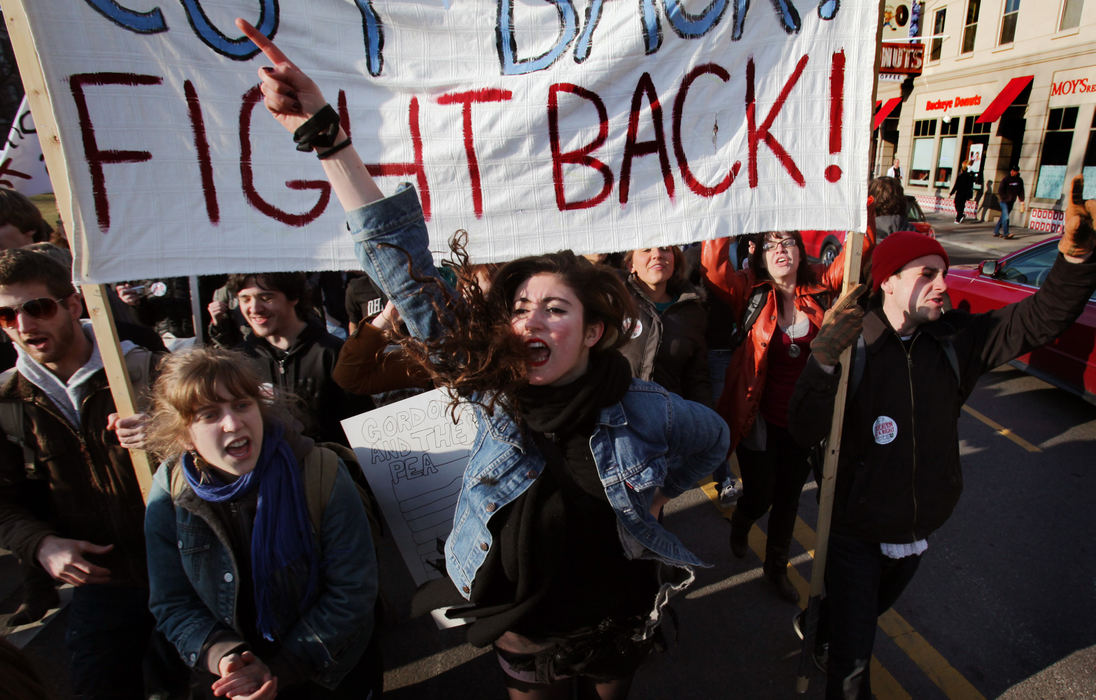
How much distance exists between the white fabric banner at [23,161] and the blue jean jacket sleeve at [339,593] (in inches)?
152

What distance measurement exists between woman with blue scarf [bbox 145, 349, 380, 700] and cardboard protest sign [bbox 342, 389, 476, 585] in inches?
20.2

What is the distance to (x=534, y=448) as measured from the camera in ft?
5.51

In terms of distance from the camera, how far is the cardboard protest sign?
2537 mm

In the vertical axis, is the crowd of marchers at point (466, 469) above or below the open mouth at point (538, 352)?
below

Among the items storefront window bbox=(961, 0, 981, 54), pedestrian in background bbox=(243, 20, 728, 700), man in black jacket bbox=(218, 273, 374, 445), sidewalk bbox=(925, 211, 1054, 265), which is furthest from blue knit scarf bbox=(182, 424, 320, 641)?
storefront window bbox=(961, 0, 981, 54)

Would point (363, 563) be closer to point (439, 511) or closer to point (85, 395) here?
point (439, 511)

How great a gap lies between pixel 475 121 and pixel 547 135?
26 centimetres

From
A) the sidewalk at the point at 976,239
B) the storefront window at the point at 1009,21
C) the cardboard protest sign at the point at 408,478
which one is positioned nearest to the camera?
the cardboard protest sign at the point at 408,478

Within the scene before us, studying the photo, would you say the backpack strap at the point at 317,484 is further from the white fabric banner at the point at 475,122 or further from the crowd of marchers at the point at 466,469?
the white fabric banner at the point at 475,122

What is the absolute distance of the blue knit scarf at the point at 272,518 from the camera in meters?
1.84

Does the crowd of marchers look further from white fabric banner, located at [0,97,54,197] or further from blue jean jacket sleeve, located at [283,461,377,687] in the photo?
white fabric banner, located at [0,97,54,197]

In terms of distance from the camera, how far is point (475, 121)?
2.10 metres

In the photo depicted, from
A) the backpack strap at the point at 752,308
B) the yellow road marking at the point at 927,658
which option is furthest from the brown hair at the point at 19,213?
the yellow road marking at the point at 927,658

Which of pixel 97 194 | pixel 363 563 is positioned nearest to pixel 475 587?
pixel 363 563
